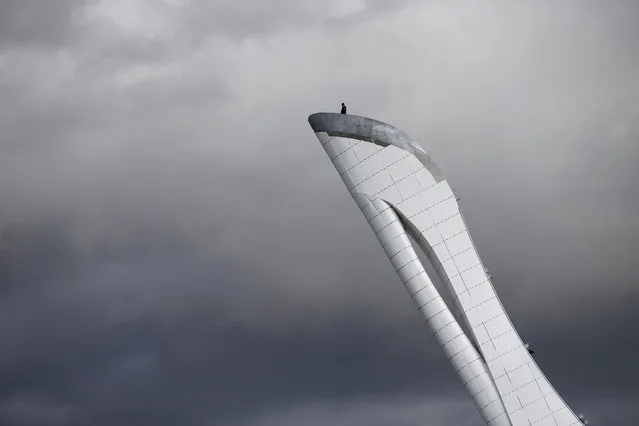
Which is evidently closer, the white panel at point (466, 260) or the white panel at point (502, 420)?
the white panel at point (502, 420)

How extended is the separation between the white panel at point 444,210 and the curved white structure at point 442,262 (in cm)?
9

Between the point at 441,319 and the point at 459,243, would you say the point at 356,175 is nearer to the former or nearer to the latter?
the point at 459,243

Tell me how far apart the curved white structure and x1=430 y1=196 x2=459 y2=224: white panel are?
87 millimetres

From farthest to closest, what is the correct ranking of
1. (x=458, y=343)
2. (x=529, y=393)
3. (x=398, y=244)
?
(x=398, y=244)
(x=458, y=343)
(x=529, y=393)

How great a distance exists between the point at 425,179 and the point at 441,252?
649 centimetres

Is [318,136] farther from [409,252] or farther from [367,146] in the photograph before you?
[409,252]

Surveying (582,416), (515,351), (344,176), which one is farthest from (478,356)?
(344,176)

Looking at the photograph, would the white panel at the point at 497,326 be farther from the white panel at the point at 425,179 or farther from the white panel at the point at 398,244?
the white panel at the point at 425,179

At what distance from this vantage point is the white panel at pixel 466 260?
108 meters

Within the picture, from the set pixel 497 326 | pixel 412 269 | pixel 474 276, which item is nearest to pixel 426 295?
pixel 412 269

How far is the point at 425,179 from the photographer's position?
109 m

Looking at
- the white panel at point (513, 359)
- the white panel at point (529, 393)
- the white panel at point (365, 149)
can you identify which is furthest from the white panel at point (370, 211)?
the white panel at point (529, 393)

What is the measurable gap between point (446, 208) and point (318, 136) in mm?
12997

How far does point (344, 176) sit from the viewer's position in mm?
110500
